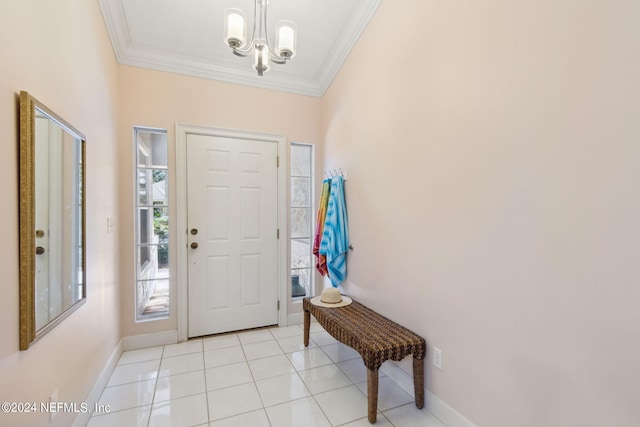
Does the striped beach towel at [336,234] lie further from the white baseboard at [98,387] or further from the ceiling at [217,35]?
the white baseboard at [98,387]

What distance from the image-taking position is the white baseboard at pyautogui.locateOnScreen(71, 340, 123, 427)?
1.64 meters

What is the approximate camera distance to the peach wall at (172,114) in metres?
2.63

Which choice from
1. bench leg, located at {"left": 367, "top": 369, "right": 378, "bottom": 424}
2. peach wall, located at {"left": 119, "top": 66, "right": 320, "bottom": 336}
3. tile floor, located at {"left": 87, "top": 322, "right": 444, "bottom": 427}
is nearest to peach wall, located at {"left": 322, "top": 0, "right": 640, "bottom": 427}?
bench leg, located at {"left": 367, "top": 369, "right": 378, "bottom": 424}

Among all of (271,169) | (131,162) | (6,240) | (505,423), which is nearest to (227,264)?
(271,169)

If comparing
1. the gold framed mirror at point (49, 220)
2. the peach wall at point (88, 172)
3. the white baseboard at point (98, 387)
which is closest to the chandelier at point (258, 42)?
the peach wall at point (88, 172)

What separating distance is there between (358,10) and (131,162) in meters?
2.43

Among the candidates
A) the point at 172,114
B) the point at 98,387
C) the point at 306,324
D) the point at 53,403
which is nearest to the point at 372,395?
the point at 306,324

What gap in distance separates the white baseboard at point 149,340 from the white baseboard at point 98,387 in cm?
11

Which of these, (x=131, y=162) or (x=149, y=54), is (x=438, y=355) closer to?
(x=131, y=162)

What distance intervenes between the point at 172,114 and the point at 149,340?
218 cm

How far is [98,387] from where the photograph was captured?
1.94 meters

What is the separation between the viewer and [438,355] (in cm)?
175

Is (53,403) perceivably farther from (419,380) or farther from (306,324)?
(419,380)

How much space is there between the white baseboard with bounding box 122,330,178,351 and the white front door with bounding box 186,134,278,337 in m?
0.16
